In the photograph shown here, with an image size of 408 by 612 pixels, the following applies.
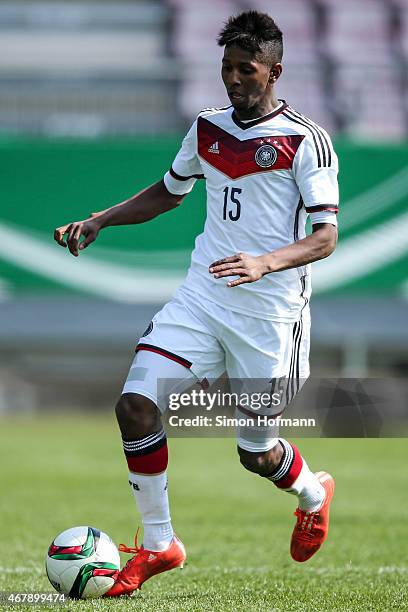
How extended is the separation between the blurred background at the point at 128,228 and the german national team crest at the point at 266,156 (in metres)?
9.27

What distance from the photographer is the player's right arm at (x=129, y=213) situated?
211 inches

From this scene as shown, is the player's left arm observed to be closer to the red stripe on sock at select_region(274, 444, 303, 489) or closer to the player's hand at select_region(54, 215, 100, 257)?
the player's hand at select_region(54, 215, 100, 257)

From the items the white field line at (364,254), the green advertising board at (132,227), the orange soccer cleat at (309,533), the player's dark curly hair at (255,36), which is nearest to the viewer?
the player's dark curly hair at (255,36)

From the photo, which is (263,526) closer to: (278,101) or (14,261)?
(278,101)

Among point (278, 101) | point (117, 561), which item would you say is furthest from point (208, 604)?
point (278, 101)

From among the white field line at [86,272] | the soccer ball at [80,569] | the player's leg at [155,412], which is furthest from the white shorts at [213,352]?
the white field line at [86,272]

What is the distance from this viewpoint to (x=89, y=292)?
1474cm

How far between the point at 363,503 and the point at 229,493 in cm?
143

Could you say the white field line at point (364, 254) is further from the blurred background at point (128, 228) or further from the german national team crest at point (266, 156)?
the german national team crest at point (266, 156)

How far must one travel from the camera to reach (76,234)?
A: 5.29 metres

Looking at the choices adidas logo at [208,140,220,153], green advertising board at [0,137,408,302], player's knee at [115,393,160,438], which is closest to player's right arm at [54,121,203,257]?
adidas logo at [208,140,220,153]

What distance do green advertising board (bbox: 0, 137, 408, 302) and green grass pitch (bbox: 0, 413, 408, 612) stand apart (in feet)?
7.40

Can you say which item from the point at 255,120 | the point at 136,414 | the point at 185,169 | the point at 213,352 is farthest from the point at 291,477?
the point at 255,120

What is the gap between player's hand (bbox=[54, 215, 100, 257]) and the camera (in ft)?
17.2
